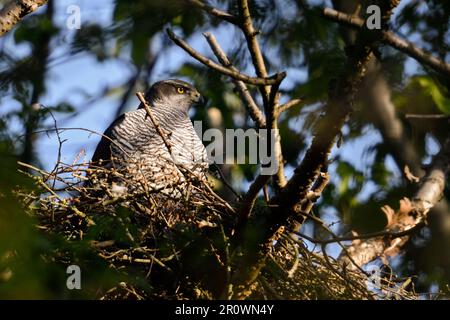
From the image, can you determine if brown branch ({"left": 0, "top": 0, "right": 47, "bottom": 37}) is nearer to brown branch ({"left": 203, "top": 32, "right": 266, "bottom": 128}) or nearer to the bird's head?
brown branch ({"left": 203, "top": 32, "right": 266, "bottom": 128})

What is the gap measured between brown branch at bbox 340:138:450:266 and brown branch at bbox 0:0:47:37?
2.58 m

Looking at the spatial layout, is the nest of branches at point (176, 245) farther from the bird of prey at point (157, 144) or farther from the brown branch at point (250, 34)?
the brown branch at point (250, 34)

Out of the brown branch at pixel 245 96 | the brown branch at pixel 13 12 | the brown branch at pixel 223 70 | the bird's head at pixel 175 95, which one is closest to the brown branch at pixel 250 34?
the brown branch at pixel 223 70

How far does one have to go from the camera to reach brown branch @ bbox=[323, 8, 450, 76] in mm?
4785

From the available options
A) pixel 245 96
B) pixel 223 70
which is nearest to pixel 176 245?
pixel 223 70

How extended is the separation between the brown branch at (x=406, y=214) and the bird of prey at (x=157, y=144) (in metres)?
1.32

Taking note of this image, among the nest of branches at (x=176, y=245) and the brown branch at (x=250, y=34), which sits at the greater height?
the brown branch at (x=250, y=34)

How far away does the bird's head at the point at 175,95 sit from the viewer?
659 centimetres

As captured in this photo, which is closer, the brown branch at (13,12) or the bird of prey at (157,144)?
the brown branch at (13,12)

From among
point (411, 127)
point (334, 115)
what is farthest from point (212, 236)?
point (411, 127)
